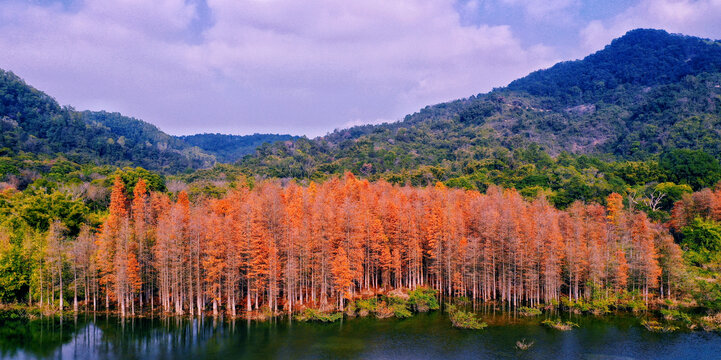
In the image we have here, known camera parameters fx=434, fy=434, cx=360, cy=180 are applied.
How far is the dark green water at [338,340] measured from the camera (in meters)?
38.0

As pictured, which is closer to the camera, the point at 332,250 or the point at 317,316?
the point at 317,316

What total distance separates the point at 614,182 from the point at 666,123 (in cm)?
8214

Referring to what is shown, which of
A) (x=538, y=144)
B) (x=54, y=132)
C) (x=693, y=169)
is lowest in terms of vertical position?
(x=693, y=169)

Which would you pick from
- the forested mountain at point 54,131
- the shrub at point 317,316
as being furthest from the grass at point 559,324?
the forested mountain at point 54,131

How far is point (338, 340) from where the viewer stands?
1639 inches

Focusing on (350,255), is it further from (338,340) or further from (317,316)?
(338,340)

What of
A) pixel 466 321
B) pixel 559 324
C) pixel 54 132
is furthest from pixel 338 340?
pixel 54 132

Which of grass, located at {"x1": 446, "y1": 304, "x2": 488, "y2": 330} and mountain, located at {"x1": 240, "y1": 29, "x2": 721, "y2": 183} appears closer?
grass, located at {"x1": 446, "y1": 304, "x2": 488, "y2": 330}

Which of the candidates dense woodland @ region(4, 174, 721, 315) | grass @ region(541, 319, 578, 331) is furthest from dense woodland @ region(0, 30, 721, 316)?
grass @ region(541, 319, 578, 331)

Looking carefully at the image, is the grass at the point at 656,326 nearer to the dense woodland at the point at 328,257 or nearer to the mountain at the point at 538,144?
the dense woodland at the point at 328,257

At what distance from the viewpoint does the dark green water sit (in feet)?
125

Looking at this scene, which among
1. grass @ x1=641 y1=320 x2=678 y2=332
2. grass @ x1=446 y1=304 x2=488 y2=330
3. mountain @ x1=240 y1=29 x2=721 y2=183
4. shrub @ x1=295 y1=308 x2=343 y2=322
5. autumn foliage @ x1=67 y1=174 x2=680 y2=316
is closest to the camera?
grass @ x1=641 y1=320 x2=678 y2=332

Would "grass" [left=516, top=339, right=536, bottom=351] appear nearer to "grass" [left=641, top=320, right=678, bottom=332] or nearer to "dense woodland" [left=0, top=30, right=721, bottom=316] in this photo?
"dense woodland" [left=0, top=30, right=721, bottom=316]

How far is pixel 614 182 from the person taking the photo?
8819 centimetres
